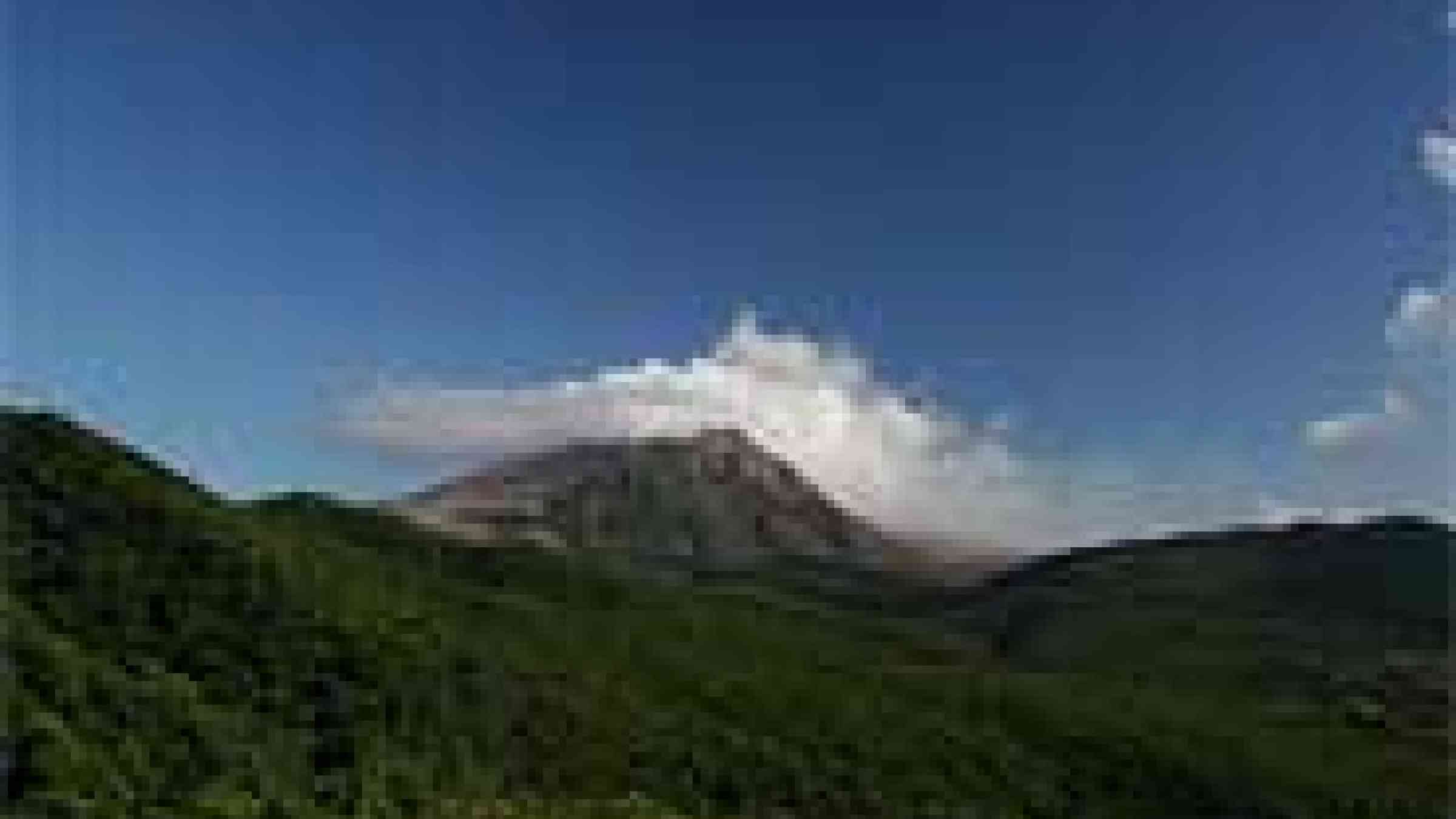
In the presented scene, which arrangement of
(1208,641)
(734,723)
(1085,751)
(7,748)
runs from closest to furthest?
(7,748)
(734,723)
(1085,751)
(1208,641)

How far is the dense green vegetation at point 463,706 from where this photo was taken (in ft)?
240

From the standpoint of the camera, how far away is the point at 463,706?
294 feet

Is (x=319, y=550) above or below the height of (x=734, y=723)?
above

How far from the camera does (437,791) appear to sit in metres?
79.6

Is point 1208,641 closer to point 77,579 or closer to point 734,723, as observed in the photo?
point 734,723

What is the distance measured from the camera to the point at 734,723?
10125 cm

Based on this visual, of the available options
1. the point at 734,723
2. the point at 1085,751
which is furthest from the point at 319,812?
the point at 1085,751

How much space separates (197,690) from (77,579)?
30.1 feet

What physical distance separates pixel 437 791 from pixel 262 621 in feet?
45.4

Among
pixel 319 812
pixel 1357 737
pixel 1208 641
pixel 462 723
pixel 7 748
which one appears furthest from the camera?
pixel 1208 641

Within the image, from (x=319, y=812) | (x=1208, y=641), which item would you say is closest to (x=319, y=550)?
(x=319, y=812)

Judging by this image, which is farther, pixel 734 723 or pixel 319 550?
pixel 319 550

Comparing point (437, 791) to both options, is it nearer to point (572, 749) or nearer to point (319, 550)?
point (572, 749)

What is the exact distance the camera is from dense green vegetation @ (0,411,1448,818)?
7325cm
